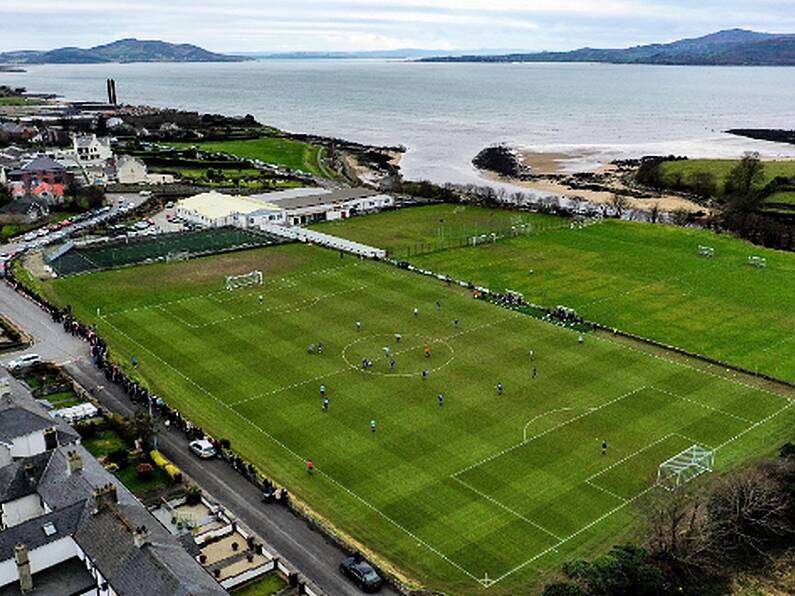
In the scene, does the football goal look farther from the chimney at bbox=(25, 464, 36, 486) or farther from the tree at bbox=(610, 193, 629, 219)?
the chimney at bbox=(25, 464, 36, 486)

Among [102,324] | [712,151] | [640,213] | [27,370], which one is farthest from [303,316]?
[712,151]

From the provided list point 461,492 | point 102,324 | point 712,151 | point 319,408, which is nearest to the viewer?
point 461,492

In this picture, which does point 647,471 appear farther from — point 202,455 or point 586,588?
point 202,455

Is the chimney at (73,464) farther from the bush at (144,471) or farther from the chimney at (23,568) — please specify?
the bush at (144,471)

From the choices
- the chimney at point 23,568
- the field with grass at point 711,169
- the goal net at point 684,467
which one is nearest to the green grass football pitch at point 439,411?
the goal net at point 684,467

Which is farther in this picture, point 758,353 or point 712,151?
point 712,151

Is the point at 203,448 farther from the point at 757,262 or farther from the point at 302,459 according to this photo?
the point at 757,262
